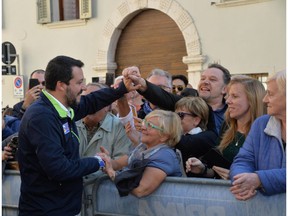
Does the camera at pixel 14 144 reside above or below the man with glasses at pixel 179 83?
below

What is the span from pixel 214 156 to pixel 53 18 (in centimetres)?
1101

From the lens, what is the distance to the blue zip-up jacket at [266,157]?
2.50 metres

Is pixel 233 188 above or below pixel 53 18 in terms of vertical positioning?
below

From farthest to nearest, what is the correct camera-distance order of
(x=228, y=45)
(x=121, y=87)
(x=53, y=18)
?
(x=53, y=18) < (x=228, y=45) < (x=121, y=87)

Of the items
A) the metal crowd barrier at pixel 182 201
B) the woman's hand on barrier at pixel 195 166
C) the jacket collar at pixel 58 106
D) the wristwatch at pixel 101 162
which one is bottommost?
the metal crowd barrier at pixel 182 201

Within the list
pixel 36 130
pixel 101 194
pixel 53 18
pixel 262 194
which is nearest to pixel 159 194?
pixel 101 194

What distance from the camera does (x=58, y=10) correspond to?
13.5 meters

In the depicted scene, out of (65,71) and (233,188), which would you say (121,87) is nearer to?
(65,71)

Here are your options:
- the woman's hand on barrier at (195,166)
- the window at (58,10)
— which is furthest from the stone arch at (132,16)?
the woman's hand on barrier at (195,166)

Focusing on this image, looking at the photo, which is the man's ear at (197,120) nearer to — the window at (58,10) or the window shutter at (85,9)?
the window shutter at (85,9)

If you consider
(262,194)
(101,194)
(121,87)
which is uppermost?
(121,87)

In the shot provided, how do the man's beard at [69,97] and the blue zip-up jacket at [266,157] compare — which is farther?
the man's beard at [69,97]

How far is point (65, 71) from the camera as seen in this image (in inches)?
112

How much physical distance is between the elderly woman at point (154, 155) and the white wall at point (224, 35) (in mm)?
6798
